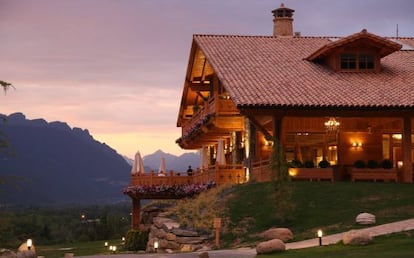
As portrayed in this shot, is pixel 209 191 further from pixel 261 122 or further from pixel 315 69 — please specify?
pixel 315 69

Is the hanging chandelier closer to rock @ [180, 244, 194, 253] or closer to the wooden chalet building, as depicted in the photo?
the wooden chalet building

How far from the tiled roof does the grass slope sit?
3.75 meters

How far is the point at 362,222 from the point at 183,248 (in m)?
6.39

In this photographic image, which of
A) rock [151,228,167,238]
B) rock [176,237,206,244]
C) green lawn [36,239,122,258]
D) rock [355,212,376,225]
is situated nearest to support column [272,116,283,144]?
rock [151,228,167,238]

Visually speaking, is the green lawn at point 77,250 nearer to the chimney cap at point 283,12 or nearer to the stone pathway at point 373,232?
the chimney cap at point 283,12

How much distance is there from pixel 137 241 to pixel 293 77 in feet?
37.1

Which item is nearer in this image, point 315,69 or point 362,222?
point 362,222

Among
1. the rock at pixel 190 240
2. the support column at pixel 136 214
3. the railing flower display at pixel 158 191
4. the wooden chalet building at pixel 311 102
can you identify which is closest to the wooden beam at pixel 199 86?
the wooden chalet building at pixel 311 102

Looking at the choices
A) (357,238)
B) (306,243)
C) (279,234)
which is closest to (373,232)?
(306,243)

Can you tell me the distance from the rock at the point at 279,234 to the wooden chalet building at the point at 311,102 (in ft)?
22.5

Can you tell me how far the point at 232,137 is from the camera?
149ft

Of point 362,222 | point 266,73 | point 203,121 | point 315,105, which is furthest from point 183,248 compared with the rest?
point 203,121

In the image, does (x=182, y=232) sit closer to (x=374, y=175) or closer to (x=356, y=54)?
(x=374, y=175)

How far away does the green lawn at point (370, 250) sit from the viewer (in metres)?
19.0
